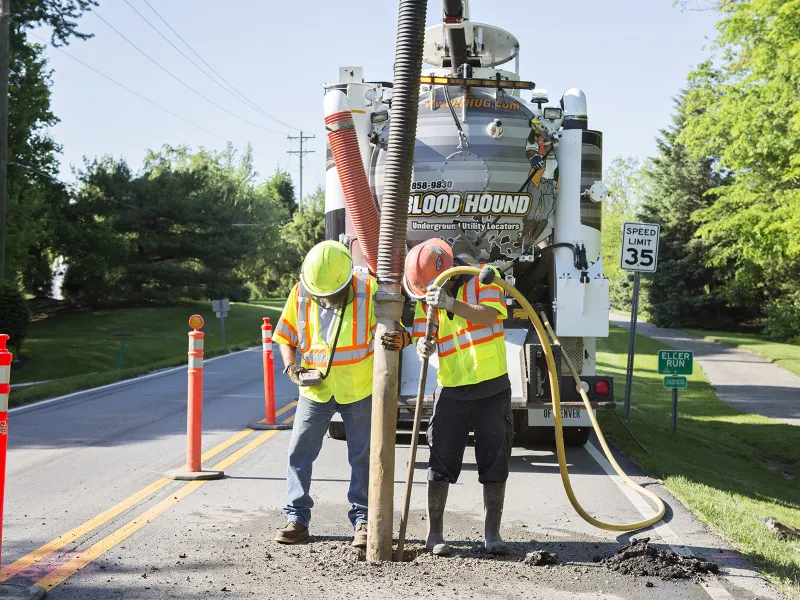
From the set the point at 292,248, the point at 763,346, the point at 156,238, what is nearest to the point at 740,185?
the point at 763,346

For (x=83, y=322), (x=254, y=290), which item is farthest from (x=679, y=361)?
(x=254, y=290)

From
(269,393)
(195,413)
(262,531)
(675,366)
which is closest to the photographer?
(262,531)

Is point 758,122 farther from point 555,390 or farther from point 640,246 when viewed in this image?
point 555,390

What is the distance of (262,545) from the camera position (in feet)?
19.7

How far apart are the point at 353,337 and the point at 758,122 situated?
19.5 m

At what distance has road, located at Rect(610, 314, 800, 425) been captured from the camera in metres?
19.5

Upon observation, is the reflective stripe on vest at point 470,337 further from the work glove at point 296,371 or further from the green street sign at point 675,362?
the green street sign at point 675,362

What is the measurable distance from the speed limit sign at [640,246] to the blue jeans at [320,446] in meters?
8.58

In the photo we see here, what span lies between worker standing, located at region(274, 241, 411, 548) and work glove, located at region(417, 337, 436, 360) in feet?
0.81

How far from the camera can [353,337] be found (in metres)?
6.21

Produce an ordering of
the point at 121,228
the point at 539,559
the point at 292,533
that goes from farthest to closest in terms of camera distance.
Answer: the point at 121,228, the point at 292,533, the point at 539,559

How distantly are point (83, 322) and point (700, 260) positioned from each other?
2959 cm

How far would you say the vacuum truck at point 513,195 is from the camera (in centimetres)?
920

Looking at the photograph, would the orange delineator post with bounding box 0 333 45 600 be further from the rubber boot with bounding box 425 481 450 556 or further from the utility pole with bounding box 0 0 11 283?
the utility pole with bounding box 0 0 11 283
